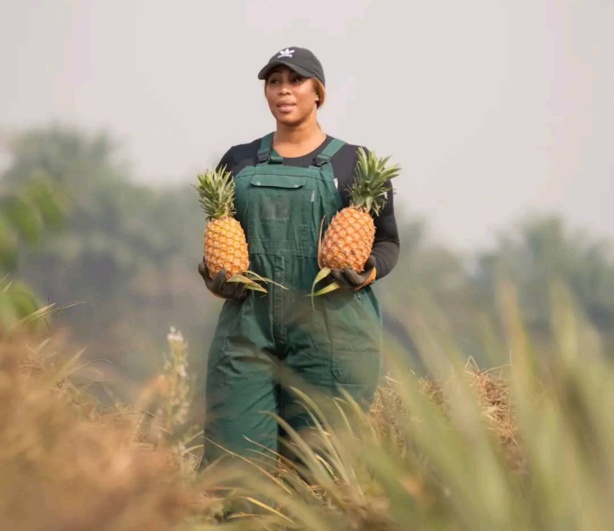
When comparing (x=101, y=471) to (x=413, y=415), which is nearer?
(x=101, y=471)

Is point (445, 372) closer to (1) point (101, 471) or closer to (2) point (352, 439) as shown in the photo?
(2) point (352, 439)

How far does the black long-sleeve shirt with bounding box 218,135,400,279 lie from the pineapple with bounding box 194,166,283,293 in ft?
0.54

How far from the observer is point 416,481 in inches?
93.5

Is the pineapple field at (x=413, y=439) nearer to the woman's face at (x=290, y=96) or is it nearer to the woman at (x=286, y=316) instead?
the woman at (x=286, y=316)

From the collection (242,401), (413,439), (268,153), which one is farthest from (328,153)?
(413,439)

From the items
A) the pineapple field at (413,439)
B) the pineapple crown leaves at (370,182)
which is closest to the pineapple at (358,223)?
the pineapple crown leaves at (370,182)

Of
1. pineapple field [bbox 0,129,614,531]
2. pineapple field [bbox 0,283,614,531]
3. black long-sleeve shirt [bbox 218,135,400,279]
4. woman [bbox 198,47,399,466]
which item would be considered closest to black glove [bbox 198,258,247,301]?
woman [bbox 198,47,399,466]

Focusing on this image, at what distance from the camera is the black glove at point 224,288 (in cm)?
450

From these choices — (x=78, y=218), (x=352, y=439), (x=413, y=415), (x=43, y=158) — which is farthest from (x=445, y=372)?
(x=78, y=218)

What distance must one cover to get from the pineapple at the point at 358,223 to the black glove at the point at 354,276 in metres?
0.02

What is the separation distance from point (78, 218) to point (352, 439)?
3635cm

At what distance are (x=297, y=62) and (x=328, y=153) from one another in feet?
1.10

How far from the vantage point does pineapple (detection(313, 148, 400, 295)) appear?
175 inches

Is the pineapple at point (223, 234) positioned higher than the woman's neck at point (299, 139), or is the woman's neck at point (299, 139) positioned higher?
the woman's neck at point (299, 139)
